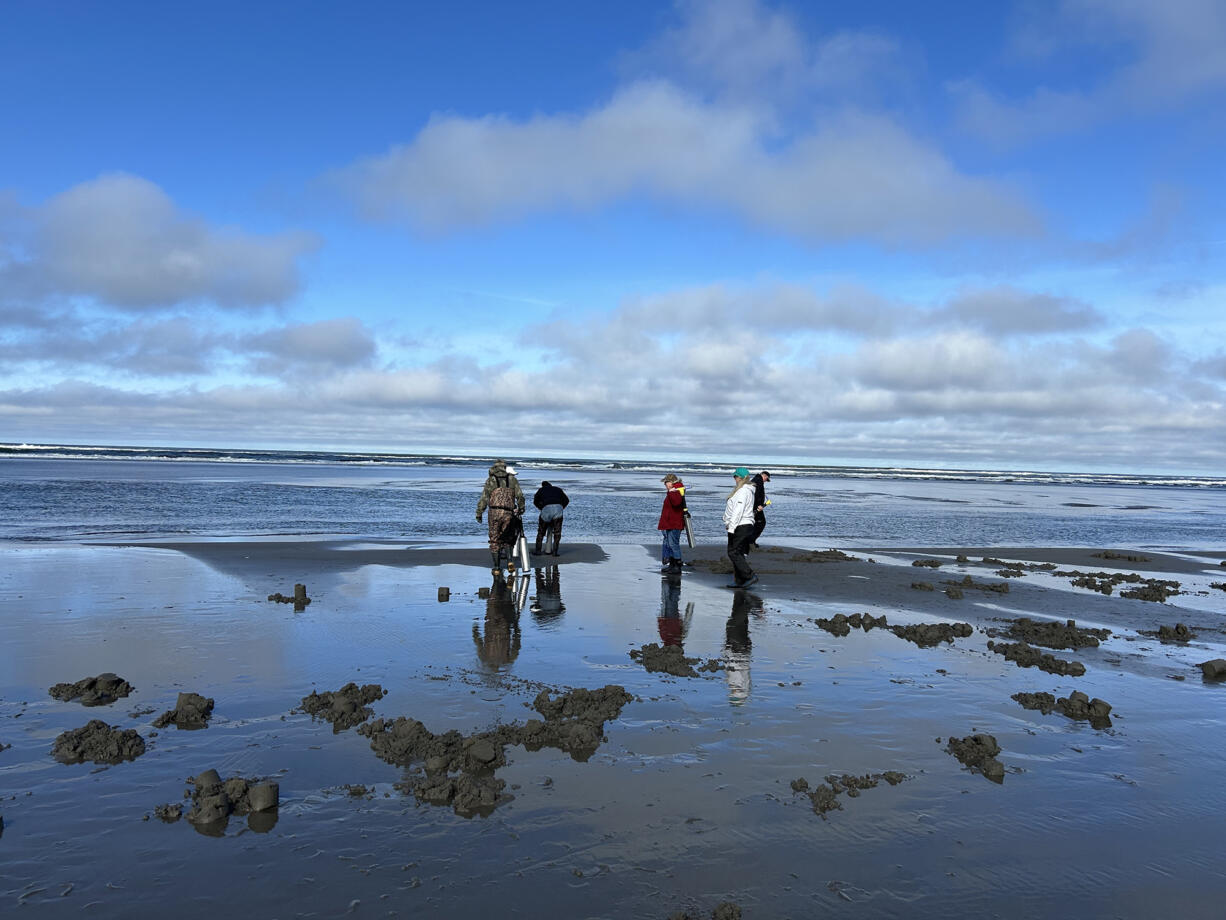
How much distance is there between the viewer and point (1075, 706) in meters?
7.65

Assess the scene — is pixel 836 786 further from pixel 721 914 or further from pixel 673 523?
pixel 673 523

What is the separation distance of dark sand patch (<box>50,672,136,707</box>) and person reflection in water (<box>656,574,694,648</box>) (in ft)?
20.0

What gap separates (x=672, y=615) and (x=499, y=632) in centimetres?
301

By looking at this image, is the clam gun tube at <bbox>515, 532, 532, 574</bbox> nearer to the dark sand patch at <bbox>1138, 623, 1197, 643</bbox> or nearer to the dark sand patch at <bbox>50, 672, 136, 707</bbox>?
the dark sand patch at <bbox>50, 672, 136, 707</bbox>

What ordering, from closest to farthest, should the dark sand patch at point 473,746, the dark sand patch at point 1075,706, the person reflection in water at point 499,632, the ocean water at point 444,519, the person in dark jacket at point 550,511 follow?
the dark sand patch at point 473,746
the dark sand patch at point 1075,706
the person reflection in water at point 499,632
the person in dark jacket at point 550,511
the ocean water at point 444,519

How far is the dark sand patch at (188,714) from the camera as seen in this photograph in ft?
22.0

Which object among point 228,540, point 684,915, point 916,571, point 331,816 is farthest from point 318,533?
point 684,915

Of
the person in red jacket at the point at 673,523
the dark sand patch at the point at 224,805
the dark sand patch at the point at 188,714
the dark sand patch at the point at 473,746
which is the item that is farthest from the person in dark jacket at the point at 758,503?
the dark sand patch at the point at 224,805

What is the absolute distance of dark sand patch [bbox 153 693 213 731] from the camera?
22.0ft

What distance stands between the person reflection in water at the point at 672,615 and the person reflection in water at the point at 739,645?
0.64m

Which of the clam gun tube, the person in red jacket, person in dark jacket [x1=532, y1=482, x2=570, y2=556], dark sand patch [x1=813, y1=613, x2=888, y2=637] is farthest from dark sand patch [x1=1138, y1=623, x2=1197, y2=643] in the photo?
person in dark jacket [x1=532, y1=482, x2=570, y2=556]

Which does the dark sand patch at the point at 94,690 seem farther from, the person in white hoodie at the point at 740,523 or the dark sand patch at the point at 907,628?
the person in white hoodie at the point at 740,523

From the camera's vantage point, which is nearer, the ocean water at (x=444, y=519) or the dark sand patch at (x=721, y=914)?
the dark sand patch at (x=721, y=914)

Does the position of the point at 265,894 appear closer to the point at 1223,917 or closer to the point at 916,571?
the point at 1223,917
